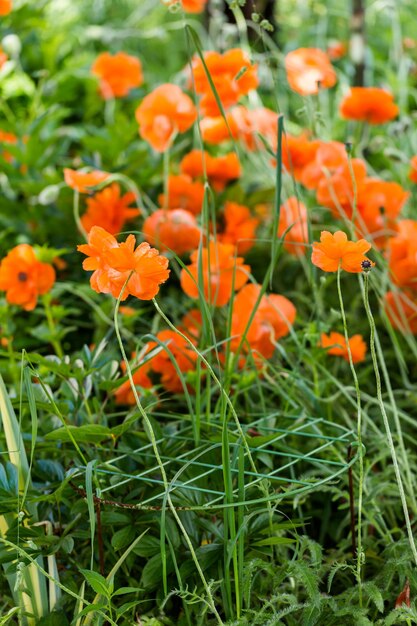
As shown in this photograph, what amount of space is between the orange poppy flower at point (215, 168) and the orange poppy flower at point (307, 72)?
0.71 ft

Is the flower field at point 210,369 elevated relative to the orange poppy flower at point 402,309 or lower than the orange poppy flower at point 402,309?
elevated

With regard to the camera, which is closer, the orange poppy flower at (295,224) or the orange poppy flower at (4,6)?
the orange poppy flower at (295,224)

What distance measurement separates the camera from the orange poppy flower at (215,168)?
185 cm

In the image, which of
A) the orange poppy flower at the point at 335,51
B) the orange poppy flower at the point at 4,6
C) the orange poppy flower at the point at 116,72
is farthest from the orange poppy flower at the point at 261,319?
the orange poppy flower at the point at 335,51

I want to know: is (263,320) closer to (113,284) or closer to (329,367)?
(329,367)

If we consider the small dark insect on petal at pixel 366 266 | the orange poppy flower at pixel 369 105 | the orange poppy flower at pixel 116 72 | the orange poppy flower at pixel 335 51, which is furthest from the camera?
the orange poppy flower at pixel 335 51

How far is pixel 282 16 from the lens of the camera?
4258mm

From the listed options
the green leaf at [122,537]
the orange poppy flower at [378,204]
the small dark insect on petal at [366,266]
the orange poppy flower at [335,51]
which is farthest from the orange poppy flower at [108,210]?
the orange poppy flower at [335,51]

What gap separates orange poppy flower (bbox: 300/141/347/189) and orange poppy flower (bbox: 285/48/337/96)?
217 mm

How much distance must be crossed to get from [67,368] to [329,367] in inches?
25.4

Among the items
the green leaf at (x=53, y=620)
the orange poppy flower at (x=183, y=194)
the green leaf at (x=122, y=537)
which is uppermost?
the green leaf at (x=122, y=537)

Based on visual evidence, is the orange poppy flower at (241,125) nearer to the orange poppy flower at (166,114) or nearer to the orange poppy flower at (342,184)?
the orange poppy flower at (166,114)

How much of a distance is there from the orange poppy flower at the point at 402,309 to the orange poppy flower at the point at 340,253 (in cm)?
61

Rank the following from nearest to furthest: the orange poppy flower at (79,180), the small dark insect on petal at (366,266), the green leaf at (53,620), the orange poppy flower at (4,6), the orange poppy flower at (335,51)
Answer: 1. the small dark insect on petal at (366,266)
2. the green leaf at (53,620)
3. the orange poppy flower at (79,180)
4. the orange poppy flower at (4,6)
5. the orange poppy flower at (335,51)
